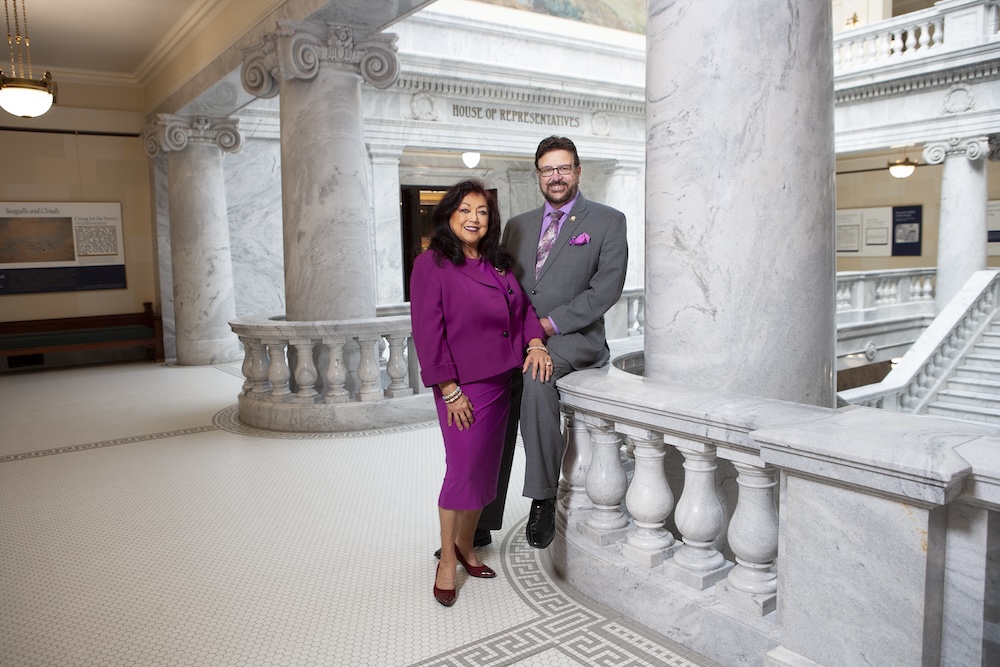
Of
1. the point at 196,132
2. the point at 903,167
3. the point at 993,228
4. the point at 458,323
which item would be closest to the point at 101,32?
the point at 196,132

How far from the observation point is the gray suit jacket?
11.3ft

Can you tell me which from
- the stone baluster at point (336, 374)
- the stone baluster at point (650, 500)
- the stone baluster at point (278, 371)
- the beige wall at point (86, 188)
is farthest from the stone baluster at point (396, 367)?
the beige wall at point (86, 188)

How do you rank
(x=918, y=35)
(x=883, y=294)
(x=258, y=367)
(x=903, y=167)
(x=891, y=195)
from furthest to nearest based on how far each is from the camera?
(x=891, y=195)
(x=903, y=167)
(x=883, y=294)
(x=918, y=35)
(x=258, y=367)

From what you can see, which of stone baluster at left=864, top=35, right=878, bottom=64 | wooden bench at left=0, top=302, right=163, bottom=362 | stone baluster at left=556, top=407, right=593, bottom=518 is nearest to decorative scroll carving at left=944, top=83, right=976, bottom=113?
stone baluster at left=864, top=35, right=878, bottom=64

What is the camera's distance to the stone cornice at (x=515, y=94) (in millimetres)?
12883

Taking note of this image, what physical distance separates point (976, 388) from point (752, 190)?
38.8 feet

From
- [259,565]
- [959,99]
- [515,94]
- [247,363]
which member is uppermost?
[515,94]

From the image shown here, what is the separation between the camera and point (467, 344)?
130 inches

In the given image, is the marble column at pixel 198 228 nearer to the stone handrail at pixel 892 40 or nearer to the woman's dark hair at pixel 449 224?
the woman's dark hair at pixel 449 224

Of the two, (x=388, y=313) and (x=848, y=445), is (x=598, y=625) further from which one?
(x=388, y=313)

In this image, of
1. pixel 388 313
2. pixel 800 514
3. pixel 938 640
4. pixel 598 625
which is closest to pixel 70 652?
pixel 598 625

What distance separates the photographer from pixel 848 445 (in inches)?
83.7

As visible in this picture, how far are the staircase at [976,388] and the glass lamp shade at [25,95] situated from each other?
12991 mm

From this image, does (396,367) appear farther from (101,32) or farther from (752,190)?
(101,32)
